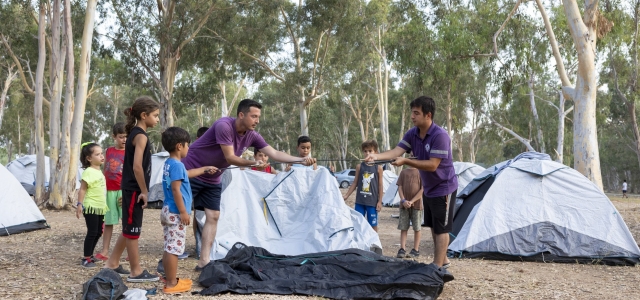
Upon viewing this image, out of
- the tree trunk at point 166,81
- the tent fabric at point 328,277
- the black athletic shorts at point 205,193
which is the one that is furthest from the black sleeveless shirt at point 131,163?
the tree trunk at point 166,81

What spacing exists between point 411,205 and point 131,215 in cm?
343

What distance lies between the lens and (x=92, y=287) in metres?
3.71

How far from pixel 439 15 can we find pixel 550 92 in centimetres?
2010

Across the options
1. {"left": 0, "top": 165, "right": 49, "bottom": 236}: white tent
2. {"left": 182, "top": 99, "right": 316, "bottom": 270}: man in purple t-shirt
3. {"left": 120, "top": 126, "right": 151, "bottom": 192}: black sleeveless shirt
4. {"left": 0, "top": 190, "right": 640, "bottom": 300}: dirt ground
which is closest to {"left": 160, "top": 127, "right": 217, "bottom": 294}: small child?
{"left": 0, "top": 190, "right": 640, "bottom": 300}: dirt ground

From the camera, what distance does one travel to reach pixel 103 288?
12.3 feet

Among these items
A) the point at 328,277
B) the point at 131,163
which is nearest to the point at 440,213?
the point at 328,277

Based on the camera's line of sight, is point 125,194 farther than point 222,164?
No

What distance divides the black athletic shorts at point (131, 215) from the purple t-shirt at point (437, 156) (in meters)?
2.45

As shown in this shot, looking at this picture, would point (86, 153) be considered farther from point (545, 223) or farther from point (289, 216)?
point (545, 223)

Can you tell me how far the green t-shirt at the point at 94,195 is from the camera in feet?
18.0

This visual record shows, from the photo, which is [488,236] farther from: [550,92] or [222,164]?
[550,92]

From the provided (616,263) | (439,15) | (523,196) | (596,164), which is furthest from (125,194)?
(439,15)

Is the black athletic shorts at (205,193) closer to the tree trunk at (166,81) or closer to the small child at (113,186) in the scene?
the small child at (113,186)

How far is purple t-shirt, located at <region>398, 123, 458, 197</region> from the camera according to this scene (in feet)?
16.2
